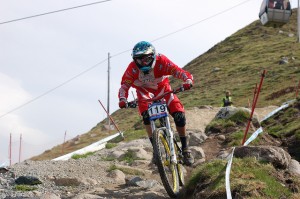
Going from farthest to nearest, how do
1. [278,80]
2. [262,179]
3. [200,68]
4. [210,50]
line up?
[210,50]
[200,68]
[278,80]
[262,179]

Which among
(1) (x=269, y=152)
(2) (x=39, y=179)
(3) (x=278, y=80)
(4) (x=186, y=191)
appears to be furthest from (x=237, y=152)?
(3) (x=278, y=80)

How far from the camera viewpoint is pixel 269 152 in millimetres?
8625

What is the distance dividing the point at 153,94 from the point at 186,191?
7.17 ft

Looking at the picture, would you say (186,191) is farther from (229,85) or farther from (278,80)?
(229,85)

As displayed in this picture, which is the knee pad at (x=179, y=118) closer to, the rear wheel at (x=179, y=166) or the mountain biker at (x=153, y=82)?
the mountain biker at (x=153, y=82)

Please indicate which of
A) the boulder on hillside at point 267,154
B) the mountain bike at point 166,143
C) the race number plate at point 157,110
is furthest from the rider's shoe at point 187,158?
the race number plate at point 157,110

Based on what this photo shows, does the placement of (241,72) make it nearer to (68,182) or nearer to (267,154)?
(68,182)

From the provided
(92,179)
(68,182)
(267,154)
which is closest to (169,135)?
(267,154)

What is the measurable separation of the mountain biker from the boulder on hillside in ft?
3.24

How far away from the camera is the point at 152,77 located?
30.3 ft

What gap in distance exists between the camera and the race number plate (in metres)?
8.33

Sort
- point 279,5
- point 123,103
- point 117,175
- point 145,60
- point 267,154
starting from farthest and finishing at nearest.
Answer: point 279,5 < point 117,175 < point 123,103 < point 145,60 < point 267,154

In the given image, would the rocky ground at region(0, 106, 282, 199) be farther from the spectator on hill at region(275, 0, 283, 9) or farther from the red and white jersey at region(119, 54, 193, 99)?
the spectator on hill at region(275, 0, 283, 9)

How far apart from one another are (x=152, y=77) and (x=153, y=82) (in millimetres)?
110
